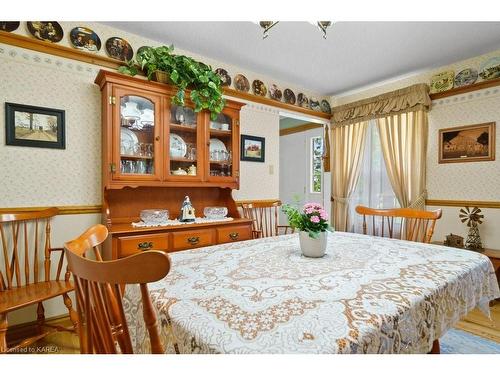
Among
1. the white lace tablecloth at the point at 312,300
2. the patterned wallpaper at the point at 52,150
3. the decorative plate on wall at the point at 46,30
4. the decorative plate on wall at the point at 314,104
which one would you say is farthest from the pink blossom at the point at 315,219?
the decorative plate on wall at the point at 314,104

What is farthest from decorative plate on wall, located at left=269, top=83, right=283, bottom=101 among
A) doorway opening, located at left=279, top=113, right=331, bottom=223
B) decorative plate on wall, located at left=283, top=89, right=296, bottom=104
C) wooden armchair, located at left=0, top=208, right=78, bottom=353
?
wooden armchair, located at left=0, top=208, right=78, bottom=353

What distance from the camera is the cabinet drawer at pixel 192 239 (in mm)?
2090

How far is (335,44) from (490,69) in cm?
149

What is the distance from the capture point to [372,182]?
3373mm

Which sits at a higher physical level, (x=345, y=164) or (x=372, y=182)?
(x=345, y=164)

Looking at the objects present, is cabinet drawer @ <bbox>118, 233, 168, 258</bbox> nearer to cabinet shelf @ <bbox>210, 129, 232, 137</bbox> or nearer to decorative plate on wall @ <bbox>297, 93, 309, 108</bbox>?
cabinet shelf @ <bbox>210, 129, 232, 137</bbox>

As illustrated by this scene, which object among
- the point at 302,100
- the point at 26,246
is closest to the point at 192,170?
the point at 26,246

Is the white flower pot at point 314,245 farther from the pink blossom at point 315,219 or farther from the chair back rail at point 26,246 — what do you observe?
the chair back rail at point 26,246

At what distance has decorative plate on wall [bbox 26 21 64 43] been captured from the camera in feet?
6.31

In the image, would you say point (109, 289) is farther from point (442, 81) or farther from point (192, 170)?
point (442, 81)

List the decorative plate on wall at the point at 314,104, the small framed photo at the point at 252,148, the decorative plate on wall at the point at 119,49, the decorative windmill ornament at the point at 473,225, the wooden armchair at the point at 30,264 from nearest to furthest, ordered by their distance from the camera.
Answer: the wooden armchair at the point at 30,264, the decorative plate on wall at the point at 119,49, the decorative windmill ornament at the point at 473,225, the small framed photo at the point at 252,148, the decorative plate on wall at the point at 314,104

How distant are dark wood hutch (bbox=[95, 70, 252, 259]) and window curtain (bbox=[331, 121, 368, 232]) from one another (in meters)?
1.64

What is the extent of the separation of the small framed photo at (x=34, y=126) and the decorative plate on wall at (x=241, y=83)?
1668 millimetres

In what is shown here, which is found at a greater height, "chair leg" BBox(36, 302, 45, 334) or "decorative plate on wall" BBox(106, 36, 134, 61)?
"decorative plate on wall" BBox(106, 36, 134, 61)
